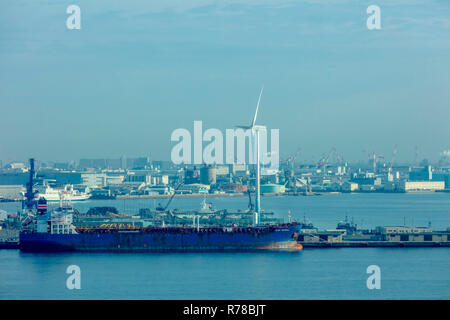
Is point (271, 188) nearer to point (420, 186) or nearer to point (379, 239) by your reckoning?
point (420, 186)

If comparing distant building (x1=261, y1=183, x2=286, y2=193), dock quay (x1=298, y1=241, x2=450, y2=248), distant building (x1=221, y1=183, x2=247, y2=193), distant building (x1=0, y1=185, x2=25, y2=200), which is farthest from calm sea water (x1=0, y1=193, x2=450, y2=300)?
distant building (x1=221, y1=183, x2=247, y2=193)

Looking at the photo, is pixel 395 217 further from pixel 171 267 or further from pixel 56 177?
pixel 56 177

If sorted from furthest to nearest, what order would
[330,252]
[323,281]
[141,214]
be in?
[141,214], [330,252], [323,281]

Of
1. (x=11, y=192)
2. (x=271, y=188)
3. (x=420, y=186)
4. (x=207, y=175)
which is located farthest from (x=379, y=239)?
(x=420, y=186)

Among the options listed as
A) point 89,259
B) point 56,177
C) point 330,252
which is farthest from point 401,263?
point 56,177

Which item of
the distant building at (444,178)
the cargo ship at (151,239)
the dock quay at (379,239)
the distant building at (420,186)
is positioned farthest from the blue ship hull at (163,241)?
the distant building at (444,178)
